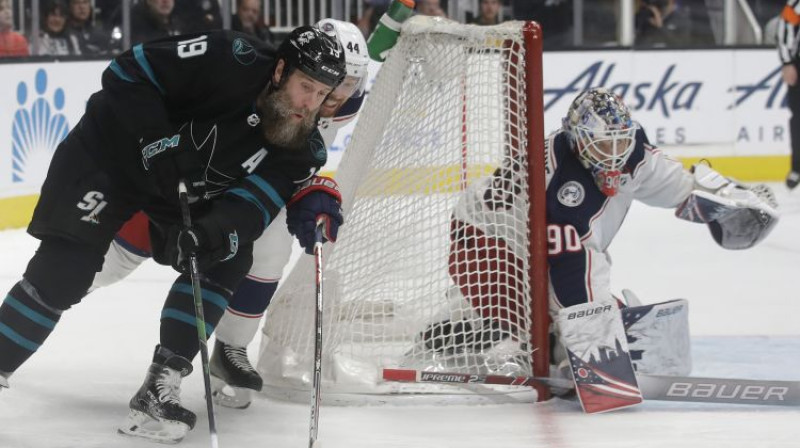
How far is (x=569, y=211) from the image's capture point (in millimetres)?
3125

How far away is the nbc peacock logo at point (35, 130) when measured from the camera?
564cm

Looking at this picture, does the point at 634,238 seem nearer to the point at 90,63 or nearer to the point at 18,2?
the point at 90,63

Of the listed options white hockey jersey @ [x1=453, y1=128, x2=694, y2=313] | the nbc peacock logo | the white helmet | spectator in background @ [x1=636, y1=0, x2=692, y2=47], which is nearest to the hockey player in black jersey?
the white helmet

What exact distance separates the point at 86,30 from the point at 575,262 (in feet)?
12.8

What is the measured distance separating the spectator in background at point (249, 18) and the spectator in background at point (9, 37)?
1.21 m

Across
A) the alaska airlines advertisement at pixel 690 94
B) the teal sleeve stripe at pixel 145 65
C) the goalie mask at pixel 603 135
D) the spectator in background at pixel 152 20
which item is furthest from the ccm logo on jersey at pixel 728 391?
the spectator in background at pixel 152 20

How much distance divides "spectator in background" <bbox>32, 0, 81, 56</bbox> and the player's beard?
3.64m

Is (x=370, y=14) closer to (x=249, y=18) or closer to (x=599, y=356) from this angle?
(x=249, y=18)

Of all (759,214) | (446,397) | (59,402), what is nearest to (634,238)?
(759,214)

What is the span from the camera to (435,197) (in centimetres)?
331

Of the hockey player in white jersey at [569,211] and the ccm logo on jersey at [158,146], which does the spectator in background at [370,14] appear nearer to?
the hockey player in white jersey at [569,211]

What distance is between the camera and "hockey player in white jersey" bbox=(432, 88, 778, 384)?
310 cm

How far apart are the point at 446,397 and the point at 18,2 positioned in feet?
12.7

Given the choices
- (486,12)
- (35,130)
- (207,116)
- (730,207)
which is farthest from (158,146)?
(486,12)
